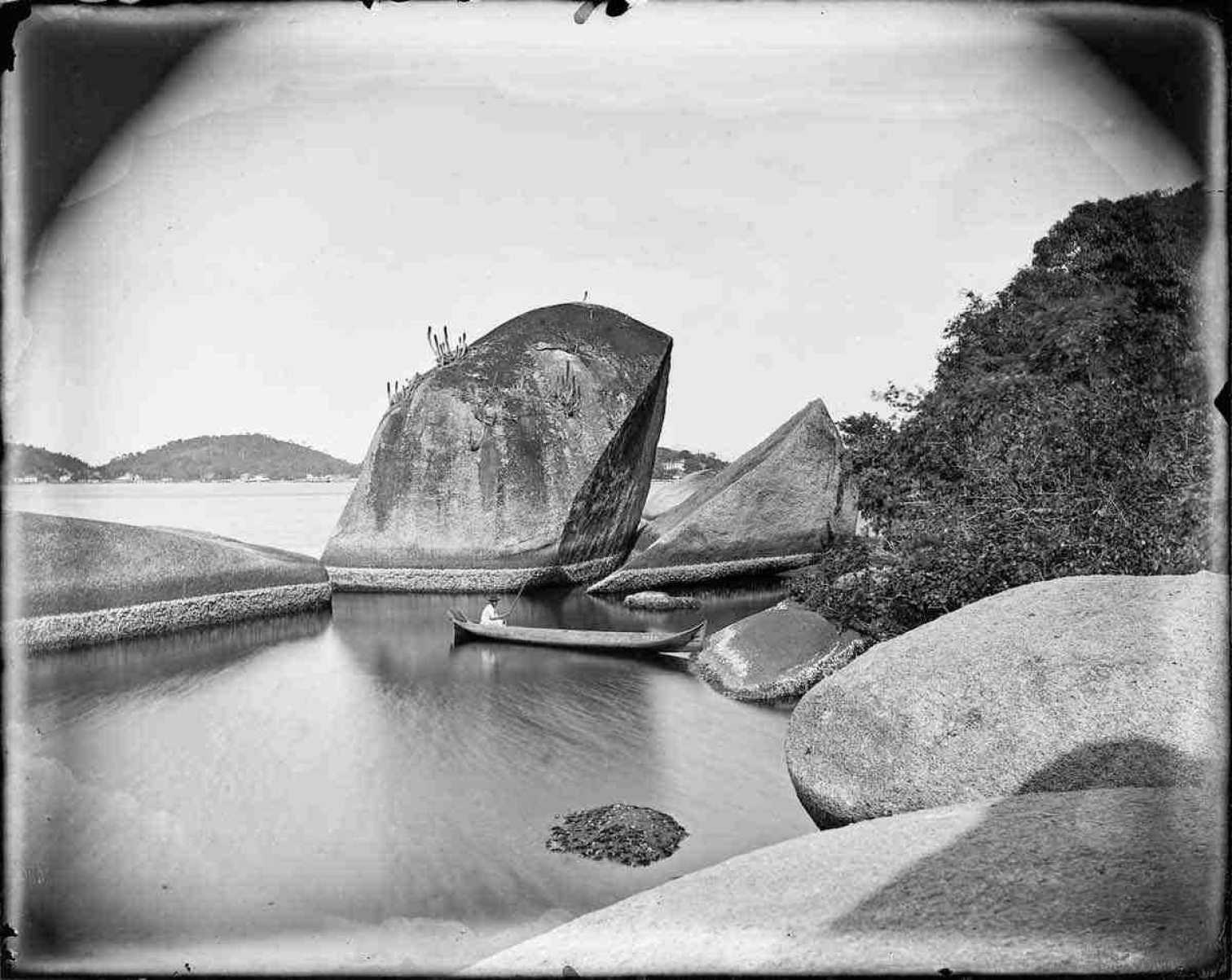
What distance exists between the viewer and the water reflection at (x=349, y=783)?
5414 millimetres

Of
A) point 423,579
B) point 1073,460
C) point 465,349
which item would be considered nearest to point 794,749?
point 1073,460

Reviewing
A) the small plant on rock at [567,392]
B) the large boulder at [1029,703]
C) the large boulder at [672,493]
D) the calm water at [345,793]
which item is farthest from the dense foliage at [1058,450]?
the large boulder at [672,493]

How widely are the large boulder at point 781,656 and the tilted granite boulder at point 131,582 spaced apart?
898cm

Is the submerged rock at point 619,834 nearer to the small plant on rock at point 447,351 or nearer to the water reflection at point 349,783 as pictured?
the water reflection at point 349,783

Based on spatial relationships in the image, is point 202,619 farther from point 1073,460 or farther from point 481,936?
point 1073,460

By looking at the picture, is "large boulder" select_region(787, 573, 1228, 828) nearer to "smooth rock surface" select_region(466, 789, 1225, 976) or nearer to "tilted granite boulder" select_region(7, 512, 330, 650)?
"smooth rock surface" select_region(466, 789, 1225, 976)

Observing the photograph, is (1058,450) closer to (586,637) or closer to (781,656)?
(781,656)

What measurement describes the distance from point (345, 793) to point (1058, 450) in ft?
27.2

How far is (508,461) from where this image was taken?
23.7 meters

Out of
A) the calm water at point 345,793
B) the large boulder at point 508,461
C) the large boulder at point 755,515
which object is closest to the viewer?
the calm water at point 345,793

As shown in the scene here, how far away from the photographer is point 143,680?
12.3 metres

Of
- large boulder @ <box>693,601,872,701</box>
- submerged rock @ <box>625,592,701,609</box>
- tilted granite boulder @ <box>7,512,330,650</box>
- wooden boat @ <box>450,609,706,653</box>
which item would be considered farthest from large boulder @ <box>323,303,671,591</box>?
large boulder @ <box>693,601,872,701</box>

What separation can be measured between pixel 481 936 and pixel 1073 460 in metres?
8.28

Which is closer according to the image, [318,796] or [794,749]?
[794,749]
